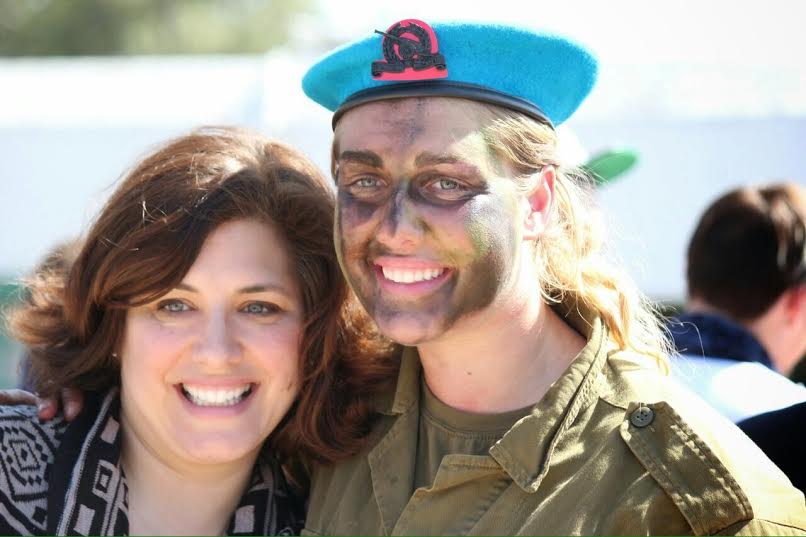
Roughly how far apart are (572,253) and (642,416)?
49 centimetres

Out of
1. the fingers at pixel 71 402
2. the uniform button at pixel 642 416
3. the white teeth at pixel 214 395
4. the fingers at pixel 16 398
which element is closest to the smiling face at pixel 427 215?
the uniform button at pixel 642 416

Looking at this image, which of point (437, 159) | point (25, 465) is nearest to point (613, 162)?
point (437, 159)

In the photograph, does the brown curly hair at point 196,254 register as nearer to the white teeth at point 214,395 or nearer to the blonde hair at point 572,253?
the white teeth at point 214,395

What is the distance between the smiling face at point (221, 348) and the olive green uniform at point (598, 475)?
333 mm

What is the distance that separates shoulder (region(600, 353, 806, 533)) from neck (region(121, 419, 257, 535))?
40.1 inches

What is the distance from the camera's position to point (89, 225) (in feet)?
8.52

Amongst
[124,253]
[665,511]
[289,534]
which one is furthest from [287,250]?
[665,511]

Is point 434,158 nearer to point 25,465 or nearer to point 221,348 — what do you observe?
point 221,348

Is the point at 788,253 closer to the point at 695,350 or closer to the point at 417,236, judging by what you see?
the point at 695,350

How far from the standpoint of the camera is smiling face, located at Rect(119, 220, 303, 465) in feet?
7.73

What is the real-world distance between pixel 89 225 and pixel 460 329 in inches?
41.5

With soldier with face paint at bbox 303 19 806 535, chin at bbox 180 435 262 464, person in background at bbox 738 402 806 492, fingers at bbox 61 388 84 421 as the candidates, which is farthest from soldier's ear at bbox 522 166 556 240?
fingers at bbox 61 388 84 421

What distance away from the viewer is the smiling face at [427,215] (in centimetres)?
205

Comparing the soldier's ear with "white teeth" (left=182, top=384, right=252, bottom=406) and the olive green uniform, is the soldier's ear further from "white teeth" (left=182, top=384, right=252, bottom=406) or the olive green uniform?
"white teeth" (left=182, top=384, right=252, bottom=406)
